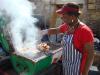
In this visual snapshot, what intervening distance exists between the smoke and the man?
1.08m

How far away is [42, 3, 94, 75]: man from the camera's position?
335 cm

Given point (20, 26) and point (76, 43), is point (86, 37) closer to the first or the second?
point (76, 43)

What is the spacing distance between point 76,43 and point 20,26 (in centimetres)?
180

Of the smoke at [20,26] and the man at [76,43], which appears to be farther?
the smoke at [20,26]

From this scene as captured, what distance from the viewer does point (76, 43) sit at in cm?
347

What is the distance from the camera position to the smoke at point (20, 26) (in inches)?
178

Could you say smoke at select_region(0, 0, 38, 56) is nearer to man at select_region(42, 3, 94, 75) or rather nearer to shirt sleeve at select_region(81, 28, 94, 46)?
man at select_region(42, 3, 94, 75)

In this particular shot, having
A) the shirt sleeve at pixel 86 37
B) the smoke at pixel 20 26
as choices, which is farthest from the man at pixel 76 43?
the smoke at pixel 20 26

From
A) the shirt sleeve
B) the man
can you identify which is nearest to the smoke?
the man

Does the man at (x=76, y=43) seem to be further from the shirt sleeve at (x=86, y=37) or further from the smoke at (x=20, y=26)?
the smoke at (x=20, y=26)

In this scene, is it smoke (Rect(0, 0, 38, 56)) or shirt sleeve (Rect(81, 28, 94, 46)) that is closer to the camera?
shirt sleeve (Rect(81, 28, 94, 46))

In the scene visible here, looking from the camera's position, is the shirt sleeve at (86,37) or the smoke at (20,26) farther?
the smoke at (20,26)

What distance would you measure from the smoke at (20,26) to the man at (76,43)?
3.55 feet

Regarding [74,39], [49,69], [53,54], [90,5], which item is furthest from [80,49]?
[90,5]
